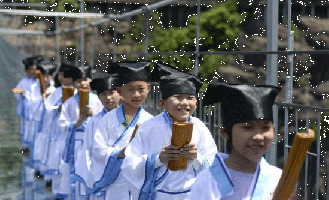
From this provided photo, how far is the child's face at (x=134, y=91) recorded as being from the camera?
5367 mm

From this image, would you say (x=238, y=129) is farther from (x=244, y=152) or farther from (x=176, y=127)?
(x=176, y=127)

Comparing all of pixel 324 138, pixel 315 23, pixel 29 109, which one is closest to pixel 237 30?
pixel 315 23

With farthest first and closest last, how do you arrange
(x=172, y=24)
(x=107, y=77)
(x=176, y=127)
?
(x=172, y=24), (x=107, y=77), (x=176, y=127)

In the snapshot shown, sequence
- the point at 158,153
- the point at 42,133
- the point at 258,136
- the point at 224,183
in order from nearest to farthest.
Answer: the point at 258,136 → the point at 224,183 → the point at 158,153 → the point at 42,133

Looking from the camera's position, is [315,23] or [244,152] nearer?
[244,152]

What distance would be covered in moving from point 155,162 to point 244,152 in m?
1.47

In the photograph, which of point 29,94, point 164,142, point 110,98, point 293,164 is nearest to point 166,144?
point 164,142

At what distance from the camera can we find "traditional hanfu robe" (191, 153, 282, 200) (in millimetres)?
3219

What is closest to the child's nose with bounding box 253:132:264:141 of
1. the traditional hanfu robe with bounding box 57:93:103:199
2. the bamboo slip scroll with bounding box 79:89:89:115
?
the bamboo slip scroll with bounding box 79:89:89:115

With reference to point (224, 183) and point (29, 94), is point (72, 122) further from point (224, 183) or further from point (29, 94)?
point (224, 183)

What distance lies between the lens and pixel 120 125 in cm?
566

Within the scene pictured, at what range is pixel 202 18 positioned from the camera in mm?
33938

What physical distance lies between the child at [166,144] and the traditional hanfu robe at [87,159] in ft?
5.76

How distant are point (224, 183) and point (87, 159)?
375 centimetres
